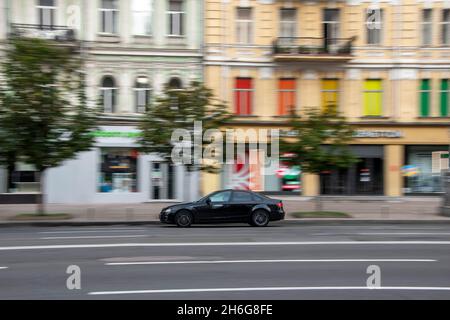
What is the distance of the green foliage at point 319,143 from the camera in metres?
21.4

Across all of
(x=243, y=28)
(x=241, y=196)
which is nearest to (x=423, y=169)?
(x=243, y=28)

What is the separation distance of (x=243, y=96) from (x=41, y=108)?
38.2ft

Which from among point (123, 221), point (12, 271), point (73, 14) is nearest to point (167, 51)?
point (73, 14)

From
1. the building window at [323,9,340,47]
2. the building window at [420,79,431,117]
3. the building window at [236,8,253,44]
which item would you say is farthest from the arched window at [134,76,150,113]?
the building window at [420,79,431,117]

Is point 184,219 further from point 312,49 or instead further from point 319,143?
point 312,49

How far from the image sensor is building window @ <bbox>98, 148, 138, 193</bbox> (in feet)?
93.6

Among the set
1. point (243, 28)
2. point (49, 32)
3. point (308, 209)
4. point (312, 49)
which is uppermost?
point (243, 28)

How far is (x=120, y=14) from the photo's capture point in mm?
28391

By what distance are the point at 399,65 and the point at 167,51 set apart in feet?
38.9

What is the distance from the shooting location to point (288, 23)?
96.5 ft

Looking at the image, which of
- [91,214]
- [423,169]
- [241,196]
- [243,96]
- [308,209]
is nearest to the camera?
[241,196]

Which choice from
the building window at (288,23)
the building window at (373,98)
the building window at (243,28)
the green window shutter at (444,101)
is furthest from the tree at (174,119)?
the green window shutter at (444,101)

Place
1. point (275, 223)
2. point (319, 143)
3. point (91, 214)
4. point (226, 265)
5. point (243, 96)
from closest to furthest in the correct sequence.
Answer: point (226, 265)
point (275, 223)
point (319, 143)
point (91, 214)
point (243, 96)

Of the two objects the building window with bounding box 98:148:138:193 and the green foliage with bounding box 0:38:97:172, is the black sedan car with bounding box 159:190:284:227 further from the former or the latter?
the building window with bounding box 98:148:138:193
